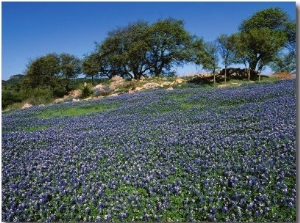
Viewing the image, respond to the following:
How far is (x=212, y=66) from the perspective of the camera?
77.8ft

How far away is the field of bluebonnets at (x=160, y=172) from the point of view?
3879 millimetres

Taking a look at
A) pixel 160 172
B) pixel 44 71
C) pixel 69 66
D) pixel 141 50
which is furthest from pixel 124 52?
pixel 160 172

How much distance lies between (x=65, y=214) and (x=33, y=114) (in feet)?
28.2

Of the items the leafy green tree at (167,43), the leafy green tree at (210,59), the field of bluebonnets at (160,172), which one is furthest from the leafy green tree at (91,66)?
the field of bluebonnets at (160,172)

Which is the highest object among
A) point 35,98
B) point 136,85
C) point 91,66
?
point 91,66

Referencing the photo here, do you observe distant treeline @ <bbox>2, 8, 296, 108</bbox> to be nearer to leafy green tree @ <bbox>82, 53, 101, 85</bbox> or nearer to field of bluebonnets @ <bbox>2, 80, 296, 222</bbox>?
leafy green tree @ <bbox>82, 53, 101, 85</bbox>

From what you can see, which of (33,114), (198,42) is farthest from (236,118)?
(198,42)

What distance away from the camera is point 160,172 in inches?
183

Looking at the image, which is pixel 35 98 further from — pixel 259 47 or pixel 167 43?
pixel 259 47

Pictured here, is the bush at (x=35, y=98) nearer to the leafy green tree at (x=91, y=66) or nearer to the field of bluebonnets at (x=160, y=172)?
the field of bluebonnets at (x=160, y=172)

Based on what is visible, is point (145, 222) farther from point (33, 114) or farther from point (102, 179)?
point (33, 114)

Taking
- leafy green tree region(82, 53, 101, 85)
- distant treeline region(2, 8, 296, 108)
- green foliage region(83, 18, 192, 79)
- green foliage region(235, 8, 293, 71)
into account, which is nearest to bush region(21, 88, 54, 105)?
distant treeline region(2, 8, 296, 108)

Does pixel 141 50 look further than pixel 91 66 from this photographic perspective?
No

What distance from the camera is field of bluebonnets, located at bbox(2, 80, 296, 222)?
3.88m
